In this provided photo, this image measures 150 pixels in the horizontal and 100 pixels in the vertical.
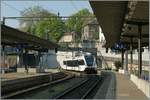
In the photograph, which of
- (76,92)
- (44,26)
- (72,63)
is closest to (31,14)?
(44,26)

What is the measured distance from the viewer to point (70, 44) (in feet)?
500

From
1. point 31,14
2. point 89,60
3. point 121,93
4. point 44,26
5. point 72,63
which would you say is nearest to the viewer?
point 121,93

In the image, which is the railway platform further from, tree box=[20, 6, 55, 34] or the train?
tree box=[20, 6, 55, 34]

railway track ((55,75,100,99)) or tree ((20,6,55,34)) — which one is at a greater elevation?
tree ((20,6,55,34))

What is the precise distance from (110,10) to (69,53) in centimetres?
9220

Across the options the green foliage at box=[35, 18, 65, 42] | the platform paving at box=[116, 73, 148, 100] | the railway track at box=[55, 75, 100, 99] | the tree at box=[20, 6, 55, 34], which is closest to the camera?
the platform paving at box=[116, 73, 148, 100]

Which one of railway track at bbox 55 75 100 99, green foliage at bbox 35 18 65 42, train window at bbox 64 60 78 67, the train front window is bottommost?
railway track at bbox 55 75 100 99

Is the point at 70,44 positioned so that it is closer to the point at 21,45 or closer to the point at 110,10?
the point at 21,45

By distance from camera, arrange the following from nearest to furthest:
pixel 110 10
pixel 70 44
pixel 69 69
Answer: pixel 110 10, pixel 69 69, pixel 70 44

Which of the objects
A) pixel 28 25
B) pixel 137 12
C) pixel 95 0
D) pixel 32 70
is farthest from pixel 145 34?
pixel 28 25

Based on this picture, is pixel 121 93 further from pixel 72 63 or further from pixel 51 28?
pixel 51 28

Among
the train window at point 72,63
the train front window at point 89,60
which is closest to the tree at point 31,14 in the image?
the train window at point 72,63

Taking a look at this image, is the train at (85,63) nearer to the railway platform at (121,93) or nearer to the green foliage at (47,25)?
the railway platform at (121,93)

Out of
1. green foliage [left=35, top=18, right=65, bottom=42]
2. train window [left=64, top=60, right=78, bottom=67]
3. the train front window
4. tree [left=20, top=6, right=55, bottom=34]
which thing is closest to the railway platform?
the train front window
